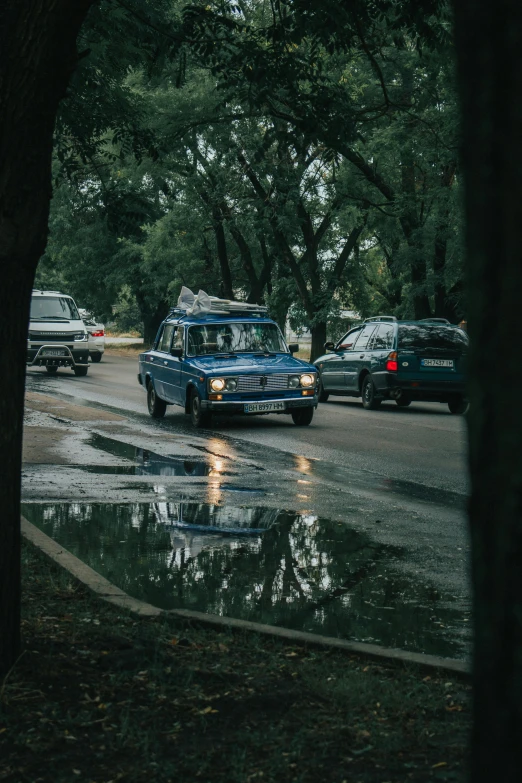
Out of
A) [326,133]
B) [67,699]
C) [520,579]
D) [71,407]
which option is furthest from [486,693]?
[71,407]

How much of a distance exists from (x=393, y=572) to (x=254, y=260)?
4116 centimetres

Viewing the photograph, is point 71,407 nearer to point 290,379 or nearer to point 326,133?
point 290,379

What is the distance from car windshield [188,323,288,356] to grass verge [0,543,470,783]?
504 inches

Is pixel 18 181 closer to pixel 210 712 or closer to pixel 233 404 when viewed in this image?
pixel 210 712

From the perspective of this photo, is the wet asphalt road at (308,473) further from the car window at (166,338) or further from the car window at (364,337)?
the car window at (364,337)

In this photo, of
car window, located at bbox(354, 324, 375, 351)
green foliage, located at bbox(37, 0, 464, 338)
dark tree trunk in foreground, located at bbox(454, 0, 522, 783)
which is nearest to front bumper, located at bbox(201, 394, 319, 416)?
green foliage, located at bbox(37, 0, 464, 338)

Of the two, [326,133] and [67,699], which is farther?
[326,133]

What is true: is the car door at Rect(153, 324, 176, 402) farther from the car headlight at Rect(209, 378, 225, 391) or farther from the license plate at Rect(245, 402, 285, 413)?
the license plate at Rect(245, 402, 285, 413)

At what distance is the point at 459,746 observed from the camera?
3.84 m

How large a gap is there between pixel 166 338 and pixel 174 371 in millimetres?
1274

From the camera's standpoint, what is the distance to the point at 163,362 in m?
19.0

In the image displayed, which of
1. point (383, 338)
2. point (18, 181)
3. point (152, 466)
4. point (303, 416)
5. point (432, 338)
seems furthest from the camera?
point (383, 338)

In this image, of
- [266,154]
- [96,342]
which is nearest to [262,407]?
[266,154]

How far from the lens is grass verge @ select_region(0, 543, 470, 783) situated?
3643 millimetres
